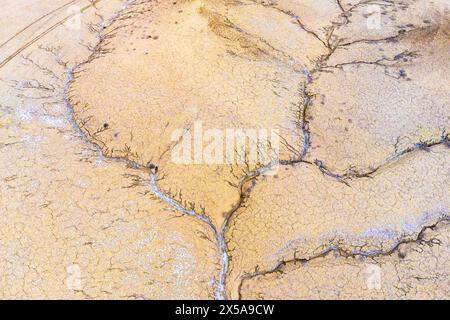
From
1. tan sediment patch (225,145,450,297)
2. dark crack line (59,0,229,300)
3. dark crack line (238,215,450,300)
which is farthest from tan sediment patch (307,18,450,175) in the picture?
dark crack line (59,0,229,300)

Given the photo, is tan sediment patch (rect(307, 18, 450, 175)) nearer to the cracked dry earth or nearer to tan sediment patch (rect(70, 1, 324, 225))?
the cracked dry earth

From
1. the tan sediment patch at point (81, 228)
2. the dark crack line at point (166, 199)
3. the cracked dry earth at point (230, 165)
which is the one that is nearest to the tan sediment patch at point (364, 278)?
the cracked dry earth at point (230, 165)

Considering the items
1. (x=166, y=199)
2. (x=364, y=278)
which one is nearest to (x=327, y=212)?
(x=364, y=278)

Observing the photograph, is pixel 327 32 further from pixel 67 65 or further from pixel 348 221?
pixel 67 65

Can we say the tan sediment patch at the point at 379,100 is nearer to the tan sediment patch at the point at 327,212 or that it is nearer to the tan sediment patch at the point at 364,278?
the tan sediment patch at the point at 327,212

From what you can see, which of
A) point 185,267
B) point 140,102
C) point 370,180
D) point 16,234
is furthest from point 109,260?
point 370,180

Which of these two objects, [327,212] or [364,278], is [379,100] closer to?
[327,212]

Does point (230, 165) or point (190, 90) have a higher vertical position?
point (190, 90)
